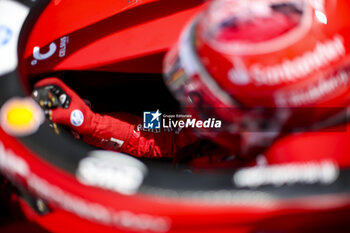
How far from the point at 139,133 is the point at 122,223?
62 centimetres

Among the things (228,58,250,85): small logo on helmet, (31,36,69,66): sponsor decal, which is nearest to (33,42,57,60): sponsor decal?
(31,36,69,66): sponsor decal

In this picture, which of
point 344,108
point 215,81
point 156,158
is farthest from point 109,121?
point 344,108

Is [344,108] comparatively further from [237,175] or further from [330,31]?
[237,175]

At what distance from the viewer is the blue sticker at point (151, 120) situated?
151 centimetres

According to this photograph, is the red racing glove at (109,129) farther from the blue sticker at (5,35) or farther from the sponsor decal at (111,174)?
the sponsor decal at (111,174)

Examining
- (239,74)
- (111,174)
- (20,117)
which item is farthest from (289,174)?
(20,117)

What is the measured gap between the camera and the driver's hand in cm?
125

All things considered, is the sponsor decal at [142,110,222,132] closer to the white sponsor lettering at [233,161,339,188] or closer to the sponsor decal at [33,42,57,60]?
the sponsor decal at [33,42,57,60]

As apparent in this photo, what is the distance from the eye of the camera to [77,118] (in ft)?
4.37

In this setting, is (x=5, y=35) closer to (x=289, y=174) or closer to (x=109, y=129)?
(x=109, y=129)

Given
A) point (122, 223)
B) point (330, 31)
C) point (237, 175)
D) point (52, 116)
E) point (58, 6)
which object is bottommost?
point (122, 223)

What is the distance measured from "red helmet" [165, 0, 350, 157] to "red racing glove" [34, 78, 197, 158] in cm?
44

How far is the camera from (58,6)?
1.39 metres

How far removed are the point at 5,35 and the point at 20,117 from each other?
27 cm
